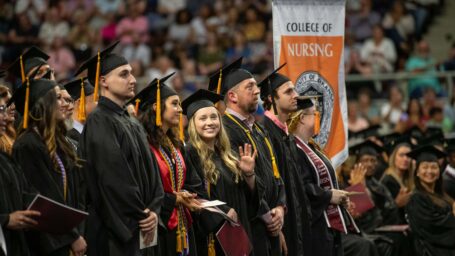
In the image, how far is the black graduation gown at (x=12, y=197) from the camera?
6723mm

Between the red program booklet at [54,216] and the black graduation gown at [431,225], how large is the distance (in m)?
5.86

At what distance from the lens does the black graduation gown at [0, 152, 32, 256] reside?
6.72 m

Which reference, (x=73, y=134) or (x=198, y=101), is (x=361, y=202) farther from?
(x=73, y=134)

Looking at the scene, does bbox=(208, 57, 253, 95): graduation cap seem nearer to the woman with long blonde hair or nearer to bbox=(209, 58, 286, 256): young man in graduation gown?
bbox=(209, 58, 286, 256): young man in graduation gown

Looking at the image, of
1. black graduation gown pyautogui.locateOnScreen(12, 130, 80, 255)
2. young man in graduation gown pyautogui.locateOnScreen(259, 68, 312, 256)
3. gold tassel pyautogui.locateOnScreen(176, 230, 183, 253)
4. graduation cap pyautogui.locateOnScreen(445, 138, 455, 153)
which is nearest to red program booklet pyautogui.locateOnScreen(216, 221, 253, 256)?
gold tassel pyautogui.locateOnScreen(176, 230, 183, 253)

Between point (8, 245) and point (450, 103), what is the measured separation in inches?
433

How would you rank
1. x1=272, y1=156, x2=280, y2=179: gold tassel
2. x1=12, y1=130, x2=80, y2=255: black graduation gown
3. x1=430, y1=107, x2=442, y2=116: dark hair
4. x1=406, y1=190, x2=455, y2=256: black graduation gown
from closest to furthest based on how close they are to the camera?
x1=12, y1=130, x2=80, y2=255: black graduation gown < x1=272, y1=156, x2=280, y2=179: gold tassel < x1=406, y1=190, x2=455, y2=256: black graduation gown < x1=430, y1=107, x2=442, y2=116: dark hair

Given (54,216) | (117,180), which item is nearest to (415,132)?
(117,180)

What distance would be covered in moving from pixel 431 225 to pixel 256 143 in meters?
3.62

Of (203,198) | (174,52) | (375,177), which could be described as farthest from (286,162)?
(174,52)

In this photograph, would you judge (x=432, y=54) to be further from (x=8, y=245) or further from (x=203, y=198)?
(x=8, y=245)

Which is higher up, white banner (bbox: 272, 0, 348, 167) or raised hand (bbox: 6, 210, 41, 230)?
white banner (bbox: 272, 0, 348, 167)

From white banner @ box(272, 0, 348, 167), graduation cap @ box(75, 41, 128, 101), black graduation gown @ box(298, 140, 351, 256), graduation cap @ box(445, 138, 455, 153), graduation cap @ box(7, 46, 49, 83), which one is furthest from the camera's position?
graduation cap @ box(445, 138, 455, 153)

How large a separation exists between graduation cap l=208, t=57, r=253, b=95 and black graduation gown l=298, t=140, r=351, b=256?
1019mm
